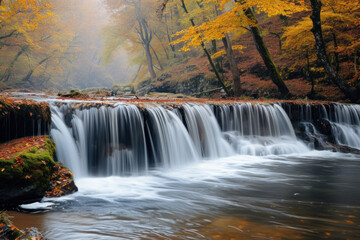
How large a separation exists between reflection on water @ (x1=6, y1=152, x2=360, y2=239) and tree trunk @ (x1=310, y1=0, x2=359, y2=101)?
264 inches

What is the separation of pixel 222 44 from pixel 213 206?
2191 cm

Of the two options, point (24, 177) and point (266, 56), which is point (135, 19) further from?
point (24, 177)

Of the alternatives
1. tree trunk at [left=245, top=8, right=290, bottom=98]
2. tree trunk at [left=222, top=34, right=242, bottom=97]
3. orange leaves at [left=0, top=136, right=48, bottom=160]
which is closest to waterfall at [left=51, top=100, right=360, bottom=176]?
orange leaves at [left=0, top=136, right=48, bottom=160]

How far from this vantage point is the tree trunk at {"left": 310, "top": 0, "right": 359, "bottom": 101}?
1153cm

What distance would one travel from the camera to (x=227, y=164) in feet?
26.0

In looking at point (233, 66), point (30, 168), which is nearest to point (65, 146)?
point (30, 168)

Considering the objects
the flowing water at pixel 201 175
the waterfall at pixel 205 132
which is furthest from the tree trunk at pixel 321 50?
the waterfall at pixel 205 132

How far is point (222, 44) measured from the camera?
23922mm

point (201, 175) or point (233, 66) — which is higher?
point (233, 66)

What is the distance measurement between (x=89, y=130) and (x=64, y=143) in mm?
871

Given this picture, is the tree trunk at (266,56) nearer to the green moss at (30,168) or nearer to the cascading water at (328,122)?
the cascading water at (328,122)

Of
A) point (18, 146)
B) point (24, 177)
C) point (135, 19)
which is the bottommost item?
point (24, 177)

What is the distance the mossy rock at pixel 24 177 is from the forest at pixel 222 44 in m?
9.40

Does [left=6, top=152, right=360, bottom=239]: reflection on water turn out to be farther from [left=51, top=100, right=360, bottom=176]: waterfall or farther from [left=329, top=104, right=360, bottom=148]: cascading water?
[left=329, top=104, right=360, bottom=148]: cascading water
